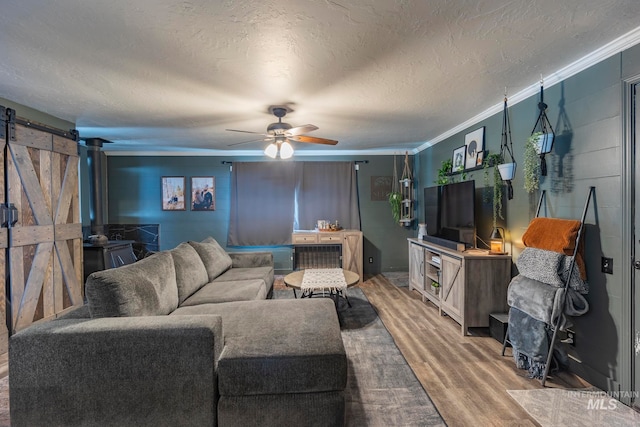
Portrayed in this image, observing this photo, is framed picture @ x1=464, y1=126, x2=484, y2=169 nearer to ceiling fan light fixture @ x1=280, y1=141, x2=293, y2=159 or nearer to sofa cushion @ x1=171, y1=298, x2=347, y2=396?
ceiling fan light fixture @ x1=280, y1=141, x2=293, y2=159

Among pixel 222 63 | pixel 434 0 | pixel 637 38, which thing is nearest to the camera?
pixel 434 0

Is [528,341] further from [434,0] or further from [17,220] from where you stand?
[17,220]

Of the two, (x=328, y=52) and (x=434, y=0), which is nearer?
(x=434, y=0)

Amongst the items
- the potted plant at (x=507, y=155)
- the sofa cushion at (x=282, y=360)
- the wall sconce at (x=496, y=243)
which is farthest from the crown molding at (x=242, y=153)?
the sofa cushion at (x=282, y=360)

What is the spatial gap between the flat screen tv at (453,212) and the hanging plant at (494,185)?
Result: 17 centimetres

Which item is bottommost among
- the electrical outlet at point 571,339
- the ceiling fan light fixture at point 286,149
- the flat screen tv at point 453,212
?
the electrical outlet at point 571,339

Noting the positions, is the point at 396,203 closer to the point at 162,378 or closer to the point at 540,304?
the point at 540,304

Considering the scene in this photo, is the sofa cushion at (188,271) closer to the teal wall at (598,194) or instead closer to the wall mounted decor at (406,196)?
the teal wall at (598,194)

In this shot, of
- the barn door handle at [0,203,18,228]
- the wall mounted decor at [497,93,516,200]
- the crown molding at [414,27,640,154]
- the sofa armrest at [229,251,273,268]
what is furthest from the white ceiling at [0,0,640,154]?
the sofa armrest at [229,251,273,268]

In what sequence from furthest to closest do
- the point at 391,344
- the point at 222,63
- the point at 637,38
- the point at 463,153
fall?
1. the point at 463,153
2. the point at 391,344
3. the point at 222,63
4. the point at 637,38

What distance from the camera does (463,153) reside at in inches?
149

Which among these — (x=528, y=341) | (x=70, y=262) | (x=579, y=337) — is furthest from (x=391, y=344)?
(x=70, y=262)

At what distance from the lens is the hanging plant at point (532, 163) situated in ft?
7.75

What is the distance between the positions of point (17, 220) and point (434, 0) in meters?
4.09
